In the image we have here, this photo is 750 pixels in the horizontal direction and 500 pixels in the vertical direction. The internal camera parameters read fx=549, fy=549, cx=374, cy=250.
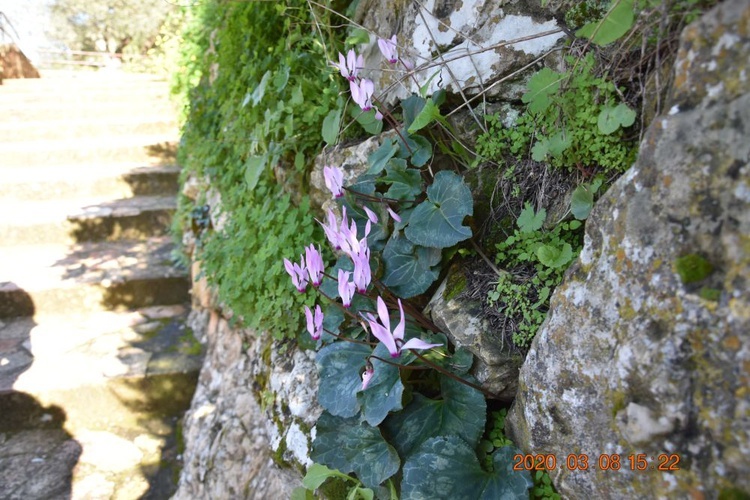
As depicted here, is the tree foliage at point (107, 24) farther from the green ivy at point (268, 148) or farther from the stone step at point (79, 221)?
the green ivy at point (268, 148)

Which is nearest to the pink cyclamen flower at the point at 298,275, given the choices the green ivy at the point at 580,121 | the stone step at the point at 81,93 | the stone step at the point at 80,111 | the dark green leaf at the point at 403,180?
the dark green leaf at the point at 403,180

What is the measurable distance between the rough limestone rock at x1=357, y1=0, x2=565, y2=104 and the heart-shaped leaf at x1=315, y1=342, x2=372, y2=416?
3.13ft

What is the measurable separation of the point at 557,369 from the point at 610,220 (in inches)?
14.9

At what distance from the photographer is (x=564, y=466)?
1.34 metres

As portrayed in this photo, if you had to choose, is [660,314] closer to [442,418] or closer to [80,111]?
[442,418]

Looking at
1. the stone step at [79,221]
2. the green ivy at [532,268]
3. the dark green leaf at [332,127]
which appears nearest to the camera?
the green ivy at [532,268]

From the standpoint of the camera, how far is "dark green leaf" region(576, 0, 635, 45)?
1.25 metres

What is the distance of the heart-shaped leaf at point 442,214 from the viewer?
5.54 feet

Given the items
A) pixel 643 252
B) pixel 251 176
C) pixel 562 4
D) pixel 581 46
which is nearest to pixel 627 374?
pixel 643 252

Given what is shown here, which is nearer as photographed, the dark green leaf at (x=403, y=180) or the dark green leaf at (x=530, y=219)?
the dark green leaf at (x=530, y=219)

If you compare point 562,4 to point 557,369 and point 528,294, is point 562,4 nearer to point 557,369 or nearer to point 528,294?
point 528,294

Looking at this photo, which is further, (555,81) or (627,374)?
(555,81)

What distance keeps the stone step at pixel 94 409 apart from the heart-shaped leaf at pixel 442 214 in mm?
2374

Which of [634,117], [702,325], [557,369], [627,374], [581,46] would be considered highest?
[581,46]
